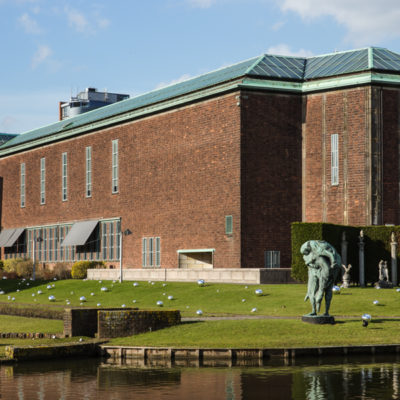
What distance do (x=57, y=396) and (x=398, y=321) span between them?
14532 millimetres

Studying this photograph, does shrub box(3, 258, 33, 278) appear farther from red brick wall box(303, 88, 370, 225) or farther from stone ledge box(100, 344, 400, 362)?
stone ledge box(100, 344, 400, 362)

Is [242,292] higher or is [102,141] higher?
[102,141]

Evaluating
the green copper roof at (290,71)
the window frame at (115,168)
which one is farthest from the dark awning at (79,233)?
the green copper roof at (290,71)

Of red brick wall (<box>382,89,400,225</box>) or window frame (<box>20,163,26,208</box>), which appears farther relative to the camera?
window frame (<box>20,163,26,208</box>)

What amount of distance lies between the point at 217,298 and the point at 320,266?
13.0 meters

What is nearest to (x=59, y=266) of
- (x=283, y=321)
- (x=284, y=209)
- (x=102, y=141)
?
(x=102, y=141)

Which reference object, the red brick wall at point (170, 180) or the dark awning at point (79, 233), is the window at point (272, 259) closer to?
the red brick wall at point (170, 180)

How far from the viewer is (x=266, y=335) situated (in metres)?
26.1

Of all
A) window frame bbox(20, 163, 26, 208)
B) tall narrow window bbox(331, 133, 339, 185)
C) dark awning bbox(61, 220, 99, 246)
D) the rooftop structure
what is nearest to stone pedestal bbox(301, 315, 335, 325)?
tall narrow window bbox(331, 133, 339, 185)

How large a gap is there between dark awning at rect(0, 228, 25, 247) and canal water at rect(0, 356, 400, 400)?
6026 cm

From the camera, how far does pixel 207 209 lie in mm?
55219

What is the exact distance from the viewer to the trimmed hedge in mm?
33688

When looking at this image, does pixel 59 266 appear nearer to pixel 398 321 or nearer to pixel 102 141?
pixel 102 141

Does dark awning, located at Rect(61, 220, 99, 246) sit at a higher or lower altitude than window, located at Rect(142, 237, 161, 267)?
higher
